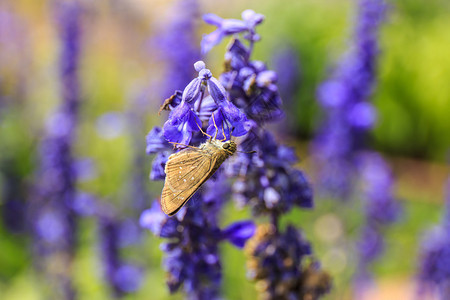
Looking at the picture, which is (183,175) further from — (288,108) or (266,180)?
(288,108)

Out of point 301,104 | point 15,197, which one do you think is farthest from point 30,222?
point 301,104

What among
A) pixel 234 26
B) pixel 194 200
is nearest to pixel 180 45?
pixel 234 26

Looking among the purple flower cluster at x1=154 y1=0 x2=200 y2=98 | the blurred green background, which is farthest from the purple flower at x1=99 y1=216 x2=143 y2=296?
the purple flower cluster at x1=154 y1=0 x2=200 y2=98

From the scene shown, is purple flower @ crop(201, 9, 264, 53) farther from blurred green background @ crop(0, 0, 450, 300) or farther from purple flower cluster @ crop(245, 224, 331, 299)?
blurred green background @ crop(0, 0, 450, 300)

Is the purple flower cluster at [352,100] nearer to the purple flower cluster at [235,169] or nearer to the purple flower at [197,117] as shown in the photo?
the purple flower cluster at [235,169]

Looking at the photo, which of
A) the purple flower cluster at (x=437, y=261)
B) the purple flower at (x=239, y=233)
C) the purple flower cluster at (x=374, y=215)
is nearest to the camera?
the purple flower at (x=239, y=233)

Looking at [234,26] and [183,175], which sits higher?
[234,26]

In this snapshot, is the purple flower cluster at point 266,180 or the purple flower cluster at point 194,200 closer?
the purple flower cluster at point 194,200

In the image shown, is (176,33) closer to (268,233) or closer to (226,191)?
(226,191)

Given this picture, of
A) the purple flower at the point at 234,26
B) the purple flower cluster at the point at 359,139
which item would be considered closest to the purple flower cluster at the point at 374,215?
the purple flower cluster at the point at 359,139
